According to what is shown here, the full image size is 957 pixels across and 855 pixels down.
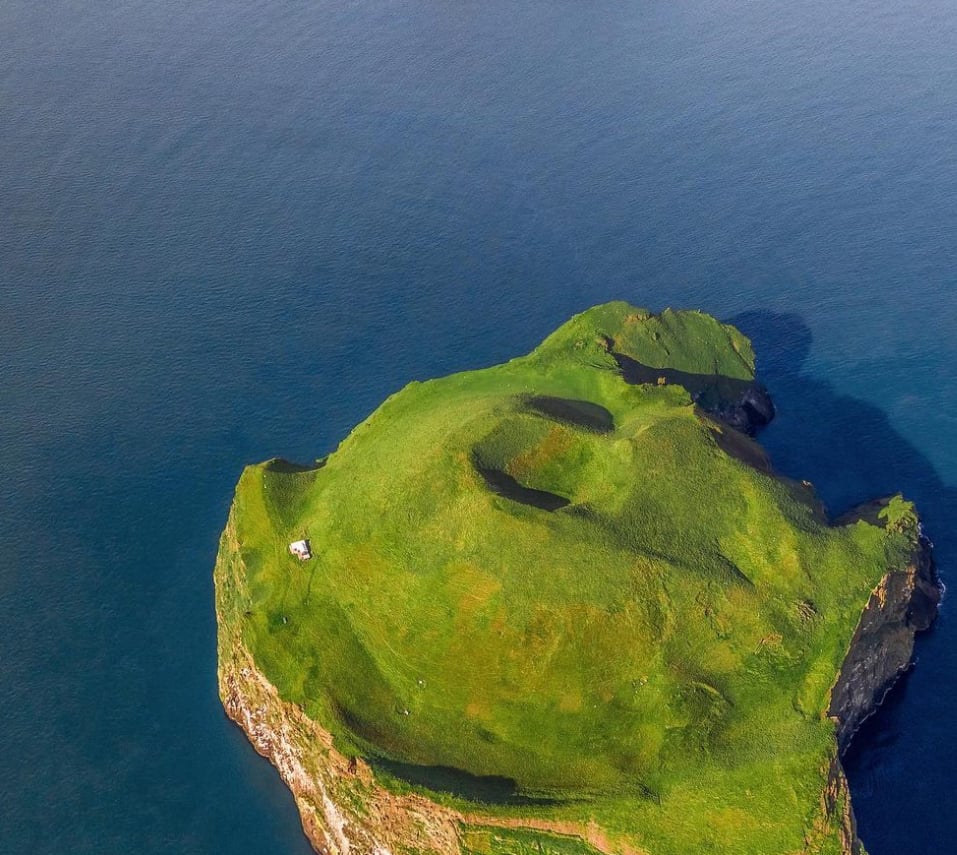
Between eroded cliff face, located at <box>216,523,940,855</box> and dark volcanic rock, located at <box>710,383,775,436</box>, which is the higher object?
dark volcanic rock, located at <box>710,383,775,436</box>

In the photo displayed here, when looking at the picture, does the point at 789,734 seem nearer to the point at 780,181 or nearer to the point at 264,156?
the point at 780,181

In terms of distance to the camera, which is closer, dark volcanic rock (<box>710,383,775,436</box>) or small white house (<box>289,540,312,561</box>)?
small white house (<box>289,540,312,561</box>)

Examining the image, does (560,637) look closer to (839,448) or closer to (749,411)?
(749,411)

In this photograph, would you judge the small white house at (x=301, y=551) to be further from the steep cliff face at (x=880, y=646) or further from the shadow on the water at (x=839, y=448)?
the shadow on the water at (x=839, y=448)

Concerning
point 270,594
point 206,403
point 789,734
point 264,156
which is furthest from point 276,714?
point 264,156

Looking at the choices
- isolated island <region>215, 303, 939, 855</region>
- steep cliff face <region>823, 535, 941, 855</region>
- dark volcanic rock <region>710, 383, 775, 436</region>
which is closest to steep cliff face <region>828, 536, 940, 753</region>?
steep cliff face <region>823, 535, 941, 855</region>

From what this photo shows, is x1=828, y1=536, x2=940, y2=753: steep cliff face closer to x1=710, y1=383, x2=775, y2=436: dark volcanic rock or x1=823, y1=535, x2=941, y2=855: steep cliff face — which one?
x1=823, y1=535, x2=941, y2=855: steep cliff face

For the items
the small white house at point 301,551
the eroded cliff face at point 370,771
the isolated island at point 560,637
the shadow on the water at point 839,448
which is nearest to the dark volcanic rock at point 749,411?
the shadow on the water at point 839,448
